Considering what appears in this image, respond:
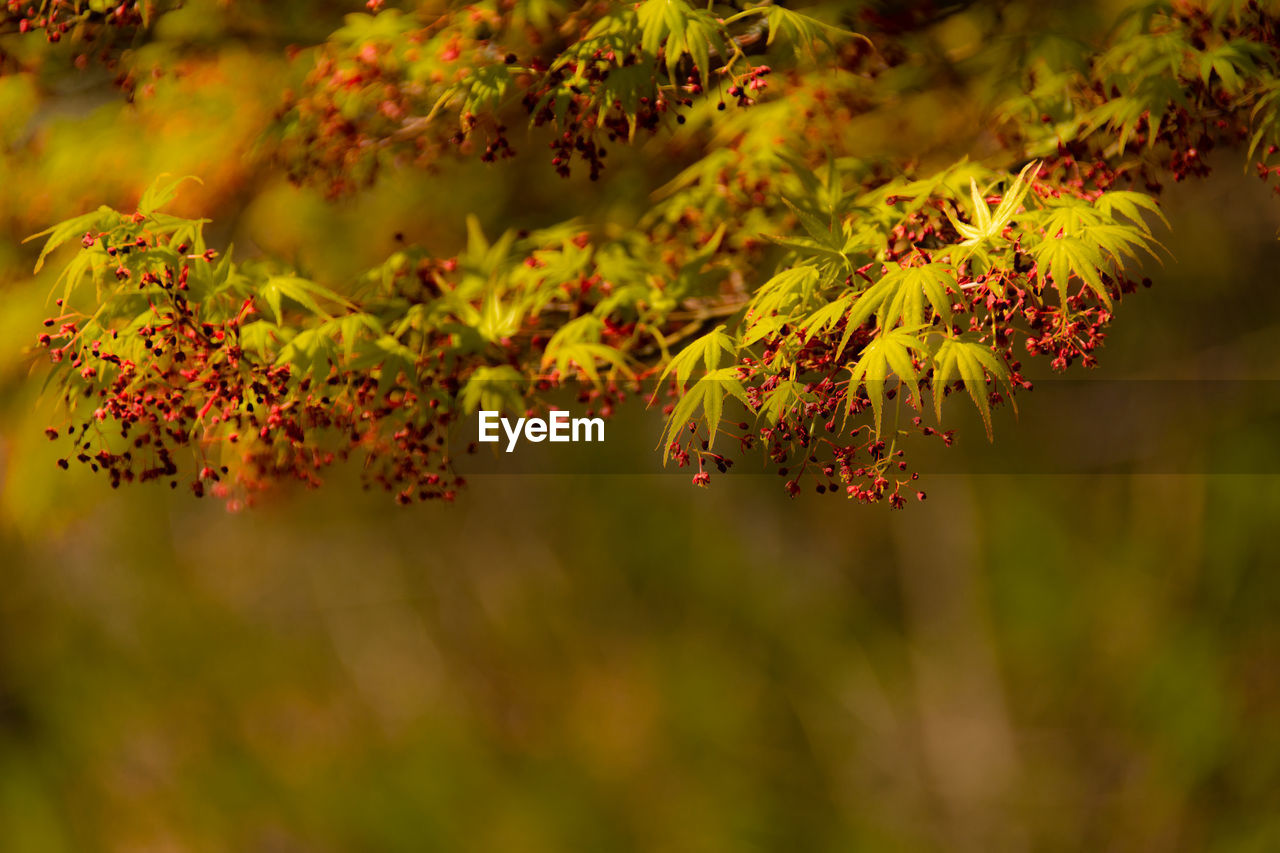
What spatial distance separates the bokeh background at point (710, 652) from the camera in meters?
2.77

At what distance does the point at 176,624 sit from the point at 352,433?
67.3 inches

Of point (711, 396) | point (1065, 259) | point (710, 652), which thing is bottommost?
point (710, 652)

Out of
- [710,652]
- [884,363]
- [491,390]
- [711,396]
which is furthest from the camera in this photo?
[710,652]

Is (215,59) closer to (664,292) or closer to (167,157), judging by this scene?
(167,157)

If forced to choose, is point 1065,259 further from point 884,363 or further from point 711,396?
point 711,396

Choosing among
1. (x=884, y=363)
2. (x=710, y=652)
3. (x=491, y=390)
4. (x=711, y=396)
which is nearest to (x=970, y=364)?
(x=884, y=363)

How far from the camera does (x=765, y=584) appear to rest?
9.39ft

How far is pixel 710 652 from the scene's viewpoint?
290 centimetres

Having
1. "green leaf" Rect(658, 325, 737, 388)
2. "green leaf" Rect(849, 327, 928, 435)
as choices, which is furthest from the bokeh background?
"green leaf" Rect(849, 327, 928, 435)

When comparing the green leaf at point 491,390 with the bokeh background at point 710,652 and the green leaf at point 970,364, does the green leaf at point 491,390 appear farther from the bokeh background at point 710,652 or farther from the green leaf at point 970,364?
the bokeh background at point 710,652

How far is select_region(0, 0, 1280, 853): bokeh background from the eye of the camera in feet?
9.10

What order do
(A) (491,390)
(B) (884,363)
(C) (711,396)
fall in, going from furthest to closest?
(A) (491,390) → (C) (711,396) → (B) (884,363)

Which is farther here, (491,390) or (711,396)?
(491,390)

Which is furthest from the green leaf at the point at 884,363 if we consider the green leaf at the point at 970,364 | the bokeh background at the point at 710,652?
the bokeh background at the point at 710,652
